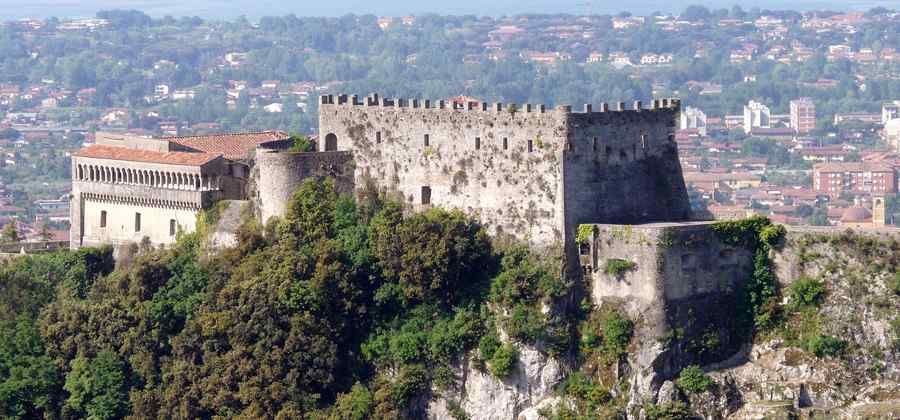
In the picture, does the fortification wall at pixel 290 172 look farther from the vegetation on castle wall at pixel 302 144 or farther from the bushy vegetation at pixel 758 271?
the bushy vegetation at pixel 758 271

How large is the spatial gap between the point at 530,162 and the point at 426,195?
4.13 m

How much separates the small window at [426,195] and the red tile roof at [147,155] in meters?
7.81

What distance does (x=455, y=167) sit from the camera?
66.5 meters

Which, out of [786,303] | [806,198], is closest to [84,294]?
[786,303]

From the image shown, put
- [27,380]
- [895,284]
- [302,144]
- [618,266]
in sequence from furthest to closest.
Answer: [302,144] < [27,380] < [618,266] < [895,284]

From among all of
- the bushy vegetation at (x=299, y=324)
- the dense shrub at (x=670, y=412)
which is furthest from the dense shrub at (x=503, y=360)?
the dense shrub at (x=670, y=412)

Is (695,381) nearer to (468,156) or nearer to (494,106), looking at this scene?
(468,156)

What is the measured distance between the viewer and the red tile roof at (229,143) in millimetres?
73000

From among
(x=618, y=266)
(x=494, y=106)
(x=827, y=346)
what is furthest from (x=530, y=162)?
(x=827, y=346)

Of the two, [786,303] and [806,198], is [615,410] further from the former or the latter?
[806,198]

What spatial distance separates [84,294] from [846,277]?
23.0 m

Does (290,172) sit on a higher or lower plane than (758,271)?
higher

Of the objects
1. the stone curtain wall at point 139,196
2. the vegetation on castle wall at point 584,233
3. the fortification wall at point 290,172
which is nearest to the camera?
the vegetation on castle wall at point 584,233

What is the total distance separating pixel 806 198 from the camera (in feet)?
641
